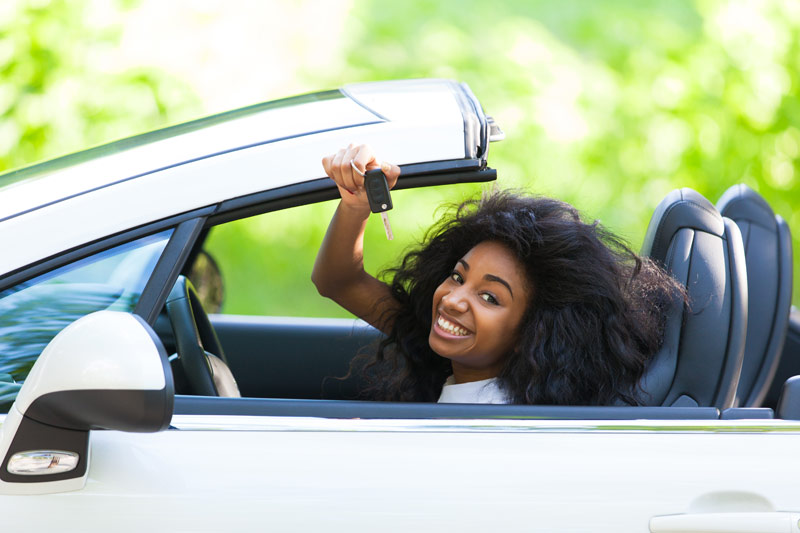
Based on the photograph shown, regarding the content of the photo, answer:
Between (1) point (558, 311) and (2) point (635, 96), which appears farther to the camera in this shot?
(2) point (635, 96)

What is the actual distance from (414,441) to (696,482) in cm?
43

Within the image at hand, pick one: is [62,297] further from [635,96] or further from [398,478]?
[635,96]

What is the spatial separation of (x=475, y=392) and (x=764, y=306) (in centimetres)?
75

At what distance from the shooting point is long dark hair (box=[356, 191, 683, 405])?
75.8 inches

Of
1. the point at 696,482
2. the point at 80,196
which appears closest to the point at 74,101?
the point at 80,196

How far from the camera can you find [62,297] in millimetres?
1494

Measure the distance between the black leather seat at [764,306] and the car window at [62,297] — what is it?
4.59 feet

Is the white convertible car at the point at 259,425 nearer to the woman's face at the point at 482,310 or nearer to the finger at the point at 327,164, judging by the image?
the finger at the point at 327,164

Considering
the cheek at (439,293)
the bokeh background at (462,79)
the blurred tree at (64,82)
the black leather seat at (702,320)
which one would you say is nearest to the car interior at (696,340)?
the black leather seat at (702,320)

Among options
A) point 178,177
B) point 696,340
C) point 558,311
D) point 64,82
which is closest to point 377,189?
point 178,177

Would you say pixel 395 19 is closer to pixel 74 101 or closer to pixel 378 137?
pixel 74 101

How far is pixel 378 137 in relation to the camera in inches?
64.0

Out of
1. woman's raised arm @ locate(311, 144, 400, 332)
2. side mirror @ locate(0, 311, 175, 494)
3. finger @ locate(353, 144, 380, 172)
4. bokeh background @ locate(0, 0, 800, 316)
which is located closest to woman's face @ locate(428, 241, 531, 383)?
woman's raised arm @ locate(311, 144, 400, 332)

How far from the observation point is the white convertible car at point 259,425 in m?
1.27
